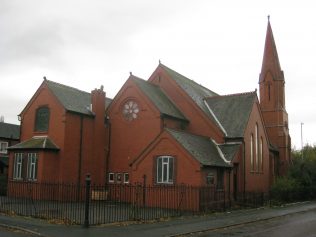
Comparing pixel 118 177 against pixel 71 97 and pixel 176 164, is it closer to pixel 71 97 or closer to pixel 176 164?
pixel 71 97

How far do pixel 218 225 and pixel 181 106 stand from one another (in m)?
19.6

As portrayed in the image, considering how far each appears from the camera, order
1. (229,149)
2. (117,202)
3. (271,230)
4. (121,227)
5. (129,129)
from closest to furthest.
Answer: (121,227)
(271,230)
(117,202)
(229,149)
(129,129)

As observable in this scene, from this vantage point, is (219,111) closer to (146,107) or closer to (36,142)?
(146,107)

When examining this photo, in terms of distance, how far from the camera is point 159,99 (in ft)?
125

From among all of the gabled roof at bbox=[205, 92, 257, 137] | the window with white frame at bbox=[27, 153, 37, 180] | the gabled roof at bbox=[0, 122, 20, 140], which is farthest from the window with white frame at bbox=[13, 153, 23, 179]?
the gabled roof at bbox=[0, 122, 20, 140]

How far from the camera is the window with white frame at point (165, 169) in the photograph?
3066 centimetres

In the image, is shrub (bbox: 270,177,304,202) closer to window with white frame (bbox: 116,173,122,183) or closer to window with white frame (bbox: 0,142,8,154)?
window with white frame (bbox: 116,173,122,183)

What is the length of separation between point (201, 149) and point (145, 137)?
19.0ft

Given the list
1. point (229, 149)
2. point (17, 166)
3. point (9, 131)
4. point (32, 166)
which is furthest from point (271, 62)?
point (9, 131)

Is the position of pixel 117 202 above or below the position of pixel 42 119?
below

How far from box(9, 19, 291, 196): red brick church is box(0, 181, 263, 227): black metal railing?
1217 mm

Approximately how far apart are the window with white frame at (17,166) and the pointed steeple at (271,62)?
2860 cm

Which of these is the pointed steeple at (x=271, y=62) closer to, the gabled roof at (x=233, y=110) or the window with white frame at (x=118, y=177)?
the gabled roof at (x=233, y=110)

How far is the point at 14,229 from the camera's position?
55.3ft
